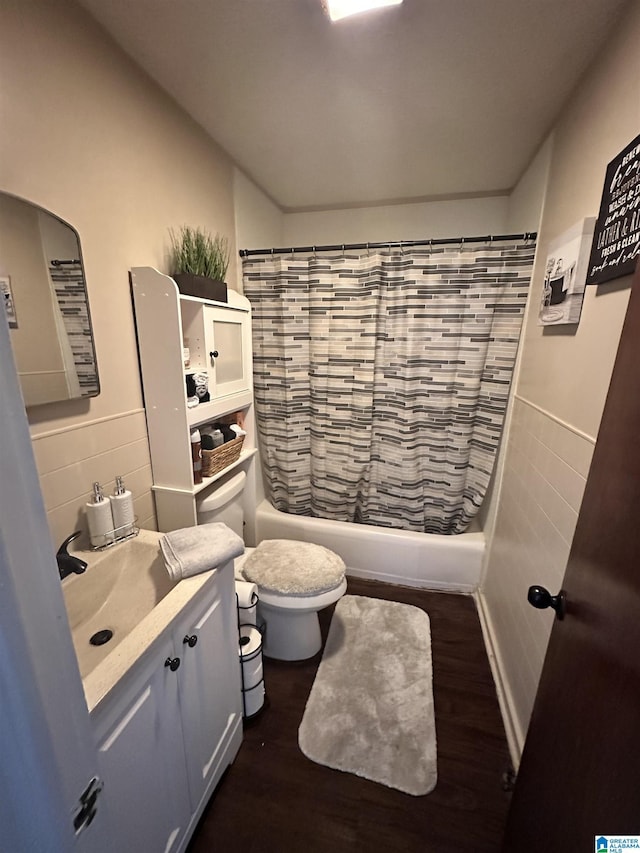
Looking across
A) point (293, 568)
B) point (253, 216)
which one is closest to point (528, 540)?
point (293, 568)

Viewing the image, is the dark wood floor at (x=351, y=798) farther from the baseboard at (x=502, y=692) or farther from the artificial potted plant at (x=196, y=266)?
the artificial potted plant at (x=196, y=266)

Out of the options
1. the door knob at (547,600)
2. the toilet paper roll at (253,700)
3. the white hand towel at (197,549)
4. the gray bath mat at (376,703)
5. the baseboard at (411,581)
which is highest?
the door knob at (547,600)

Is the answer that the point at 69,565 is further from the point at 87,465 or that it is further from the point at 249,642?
the point at 249,642

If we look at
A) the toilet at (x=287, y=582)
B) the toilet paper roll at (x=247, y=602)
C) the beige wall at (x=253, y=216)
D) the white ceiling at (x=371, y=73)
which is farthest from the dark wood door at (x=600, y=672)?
the beige wall at (x=253, y=216)

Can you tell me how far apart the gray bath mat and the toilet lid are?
44 cm

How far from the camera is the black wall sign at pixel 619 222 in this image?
0.87 m

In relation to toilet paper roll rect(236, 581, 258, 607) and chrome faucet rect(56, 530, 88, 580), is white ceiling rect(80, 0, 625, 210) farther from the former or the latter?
toilet paper roll rect(236, 581, 258, 607)

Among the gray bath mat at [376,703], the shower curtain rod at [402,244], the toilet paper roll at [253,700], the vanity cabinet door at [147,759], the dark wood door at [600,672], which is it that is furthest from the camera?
the shower curtain rod at [402,244]

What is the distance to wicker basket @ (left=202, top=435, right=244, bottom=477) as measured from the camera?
1520mm

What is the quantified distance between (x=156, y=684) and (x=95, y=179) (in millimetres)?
1484

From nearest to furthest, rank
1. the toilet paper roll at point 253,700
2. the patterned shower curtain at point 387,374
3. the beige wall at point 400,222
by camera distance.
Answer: the toilet paper roll at point 253,700, the patterned shower curtain at point 387,374, the beige wall at point 400,222

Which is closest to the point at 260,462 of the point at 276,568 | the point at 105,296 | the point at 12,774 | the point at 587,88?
the point at 276,568

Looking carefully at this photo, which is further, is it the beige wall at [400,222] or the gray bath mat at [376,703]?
the beige wall at [400,222]

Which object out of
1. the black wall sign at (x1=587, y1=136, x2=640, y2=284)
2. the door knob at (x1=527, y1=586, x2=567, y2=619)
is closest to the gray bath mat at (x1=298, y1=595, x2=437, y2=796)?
the door knob at (x1=527, y1=586, x2=567, y2=619)
